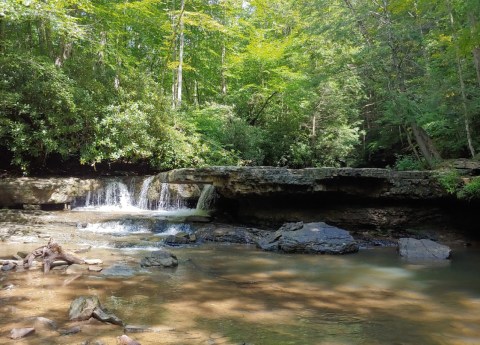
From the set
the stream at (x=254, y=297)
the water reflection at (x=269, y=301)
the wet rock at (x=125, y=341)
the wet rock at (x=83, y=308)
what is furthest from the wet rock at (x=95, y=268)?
the wet rock at (x=125, y=341)

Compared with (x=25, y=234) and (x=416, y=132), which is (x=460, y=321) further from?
(x=416, y=132)

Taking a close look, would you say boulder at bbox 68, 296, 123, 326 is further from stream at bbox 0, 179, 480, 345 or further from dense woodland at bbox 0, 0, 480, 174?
dense woodland at bbox 0, 0, 480, 174

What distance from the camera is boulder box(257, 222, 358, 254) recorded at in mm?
8602

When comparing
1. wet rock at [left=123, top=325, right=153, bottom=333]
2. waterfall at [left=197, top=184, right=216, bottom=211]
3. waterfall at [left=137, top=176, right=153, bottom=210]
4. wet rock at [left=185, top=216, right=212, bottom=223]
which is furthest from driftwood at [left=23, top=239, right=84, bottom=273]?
waterfall at [left=137, top=176, right=153, bottom=210]

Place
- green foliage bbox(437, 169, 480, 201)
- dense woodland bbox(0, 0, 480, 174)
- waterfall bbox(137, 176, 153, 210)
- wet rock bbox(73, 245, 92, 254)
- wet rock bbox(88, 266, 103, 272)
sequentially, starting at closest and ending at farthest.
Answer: wet rock bbox(88, 266, 103, 272), wet rock bbox(73, 245, 92, 254), green foliage bbox(437, 169, 480, 201), dense woodland bbox(0, 0, 480, 174), waterfall bbox(137, 176, 153, 210)

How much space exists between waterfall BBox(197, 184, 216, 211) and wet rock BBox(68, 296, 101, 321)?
922 cm

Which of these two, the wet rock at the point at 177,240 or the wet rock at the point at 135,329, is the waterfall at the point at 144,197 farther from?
the wet rock at the point at 135,329

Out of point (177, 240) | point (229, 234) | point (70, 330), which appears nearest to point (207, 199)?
point (229, 234)

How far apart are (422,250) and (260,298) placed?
4964mm

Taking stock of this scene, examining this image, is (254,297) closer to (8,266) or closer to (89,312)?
(89,312)

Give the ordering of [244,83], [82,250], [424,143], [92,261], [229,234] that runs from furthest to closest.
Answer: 1. [244,83]
2. [424,143]
3. [229,234]
4. [82,250]
5. [92,261]

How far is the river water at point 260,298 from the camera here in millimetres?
3770

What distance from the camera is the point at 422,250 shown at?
8.41 meters

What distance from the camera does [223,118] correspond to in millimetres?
18016
